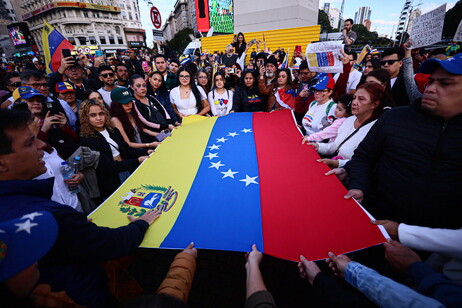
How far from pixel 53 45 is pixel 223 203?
5648 millimetres

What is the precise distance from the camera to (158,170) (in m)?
2.79

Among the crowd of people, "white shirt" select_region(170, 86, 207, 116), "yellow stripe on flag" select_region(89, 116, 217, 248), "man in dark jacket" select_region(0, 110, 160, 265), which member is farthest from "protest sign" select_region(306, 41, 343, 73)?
"man in dark jacket" select_region(0, 110, 160, 265)

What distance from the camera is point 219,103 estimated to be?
523 cm

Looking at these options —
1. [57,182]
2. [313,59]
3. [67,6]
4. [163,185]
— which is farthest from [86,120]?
[67,6]

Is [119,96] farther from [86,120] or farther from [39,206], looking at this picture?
[39,206]

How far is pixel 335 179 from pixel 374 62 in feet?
14.9

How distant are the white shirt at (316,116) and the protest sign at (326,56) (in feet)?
2.95

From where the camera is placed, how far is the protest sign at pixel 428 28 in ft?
10.8

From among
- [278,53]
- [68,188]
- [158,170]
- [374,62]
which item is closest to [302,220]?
[158,170]

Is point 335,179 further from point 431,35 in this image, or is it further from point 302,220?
point 431,35

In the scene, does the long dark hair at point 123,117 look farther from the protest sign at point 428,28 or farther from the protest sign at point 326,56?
the protest sign at point 428,28

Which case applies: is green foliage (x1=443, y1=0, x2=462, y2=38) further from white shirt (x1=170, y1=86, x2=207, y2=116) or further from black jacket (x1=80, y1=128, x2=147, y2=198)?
black jacket (x1=80, y1=128, x2=147, y2=198)

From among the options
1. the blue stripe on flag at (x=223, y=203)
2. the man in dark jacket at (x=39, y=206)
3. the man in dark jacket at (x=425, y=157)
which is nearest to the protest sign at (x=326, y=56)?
the blue stripe on flag at (x=223, y=203)

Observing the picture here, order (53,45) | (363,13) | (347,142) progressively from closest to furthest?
(347,142), (53,45), (363,13)
